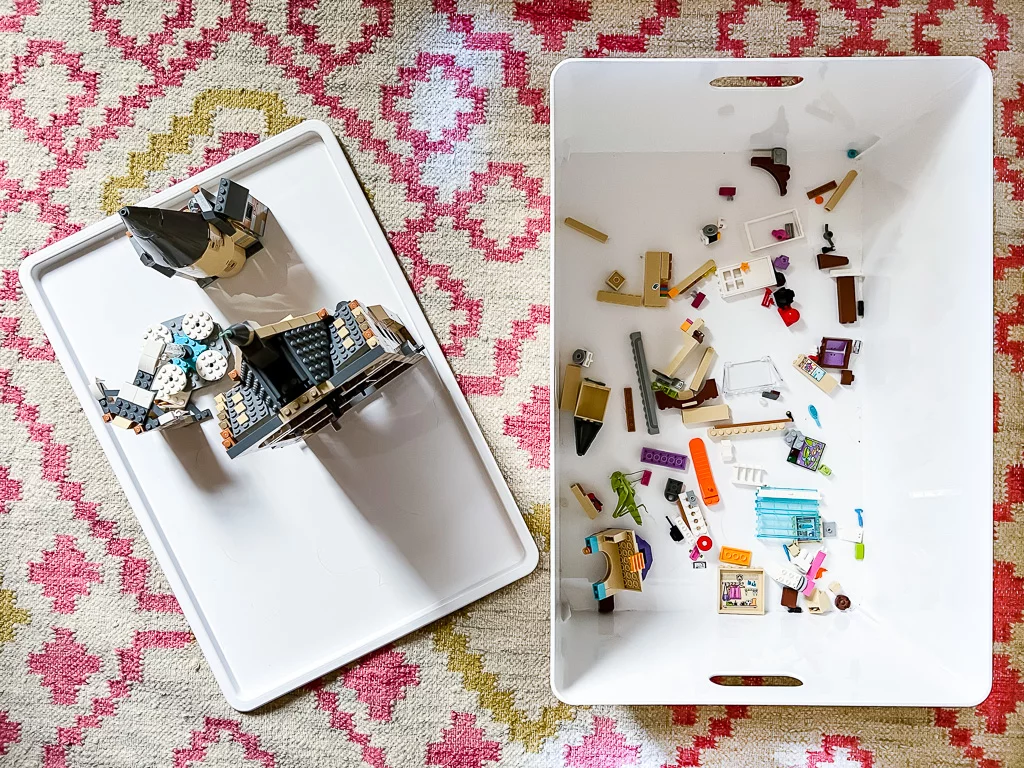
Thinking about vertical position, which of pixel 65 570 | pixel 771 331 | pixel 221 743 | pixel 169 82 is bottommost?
pixel 221 743

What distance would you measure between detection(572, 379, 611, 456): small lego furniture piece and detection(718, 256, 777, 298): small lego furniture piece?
0.20 metres

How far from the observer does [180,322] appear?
79cm

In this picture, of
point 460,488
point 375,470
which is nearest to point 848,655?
point 460,488

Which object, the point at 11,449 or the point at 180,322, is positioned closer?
the point at 180,322

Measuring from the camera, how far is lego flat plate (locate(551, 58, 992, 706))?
0.71m

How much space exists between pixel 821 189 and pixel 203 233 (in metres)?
0.74

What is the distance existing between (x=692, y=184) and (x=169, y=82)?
71 cm

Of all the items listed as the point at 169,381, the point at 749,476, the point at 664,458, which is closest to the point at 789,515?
the point at 749,476

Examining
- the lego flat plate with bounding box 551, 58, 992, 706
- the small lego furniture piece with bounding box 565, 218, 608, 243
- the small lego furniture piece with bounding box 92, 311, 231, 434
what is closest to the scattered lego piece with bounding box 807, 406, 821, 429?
the lego flat plate with bounding box 551, 58, 992, 706

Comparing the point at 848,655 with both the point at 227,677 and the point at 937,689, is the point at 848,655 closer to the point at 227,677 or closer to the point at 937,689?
the point at 937,689

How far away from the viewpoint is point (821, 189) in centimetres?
84

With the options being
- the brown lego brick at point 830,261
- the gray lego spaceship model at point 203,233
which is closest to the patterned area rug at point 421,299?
the gray lego spaceship model at point 203,233

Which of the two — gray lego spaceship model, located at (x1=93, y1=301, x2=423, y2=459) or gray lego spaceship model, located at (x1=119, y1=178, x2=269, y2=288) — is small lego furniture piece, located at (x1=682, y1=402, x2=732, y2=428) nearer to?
gray lego spaceship model, located at (x1=93, y1=301, x2=423, y2=459)

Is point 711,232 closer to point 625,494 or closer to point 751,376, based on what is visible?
point 751,376
